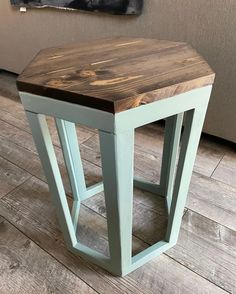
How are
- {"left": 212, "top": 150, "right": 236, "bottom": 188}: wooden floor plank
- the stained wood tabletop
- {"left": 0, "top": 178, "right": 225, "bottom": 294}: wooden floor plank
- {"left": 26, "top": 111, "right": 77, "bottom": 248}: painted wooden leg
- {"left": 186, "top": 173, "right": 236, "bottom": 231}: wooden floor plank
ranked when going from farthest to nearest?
{"left": 212, "top": 150, "right": 236, "bottom": 188}: wooden floor plank, {"left": 186, "top": 173, "right": 236, "bottom": 231}: wooden floor plank, {"left": 0, "top": 178, "right": 225, "bottom": 294}: wooden floor plank, {"left": 26, "top": 111, "right": 77, "bottom": 248}: painted wooden leg, the stained wood tabletop

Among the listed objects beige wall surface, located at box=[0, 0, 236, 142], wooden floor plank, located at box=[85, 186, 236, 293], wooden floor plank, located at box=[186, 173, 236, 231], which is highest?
beige wall surface, located at box=[0, 0, 236, 142]

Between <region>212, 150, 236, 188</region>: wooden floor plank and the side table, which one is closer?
the side table

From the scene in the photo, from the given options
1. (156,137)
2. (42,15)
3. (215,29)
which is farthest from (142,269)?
(42,15)

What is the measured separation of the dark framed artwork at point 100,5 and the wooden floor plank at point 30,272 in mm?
991

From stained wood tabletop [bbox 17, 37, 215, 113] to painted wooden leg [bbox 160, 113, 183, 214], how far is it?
0.22m

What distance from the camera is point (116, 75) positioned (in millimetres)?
498

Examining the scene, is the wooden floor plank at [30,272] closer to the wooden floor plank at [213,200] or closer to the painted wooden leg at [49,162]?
the painted wooden leg at [49,162]

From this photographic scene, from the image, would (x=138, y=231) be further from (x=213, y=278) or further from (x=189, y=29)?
(x=189, y=29)

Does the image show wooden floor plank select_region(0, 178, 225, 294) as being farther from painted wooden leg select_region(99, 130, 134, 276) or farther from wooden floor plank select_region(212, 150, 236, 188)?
wooden floor plank select_region(212, 150, 236, 188)

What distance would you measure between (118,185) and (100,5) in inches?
39.8

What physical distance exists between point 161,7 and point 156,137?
58 centimetres

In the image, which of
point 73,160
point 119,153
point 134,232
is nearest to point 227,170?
point 134,232

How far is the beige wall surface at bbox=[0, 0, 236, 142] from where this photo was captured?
0.97 metres

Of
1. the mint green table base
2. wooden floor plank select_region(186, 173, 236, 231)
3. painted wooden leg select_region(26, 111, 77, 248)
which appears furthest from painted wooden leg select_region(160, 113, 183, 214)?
painted wooden leg select_region(26, 111, 77, 248)
